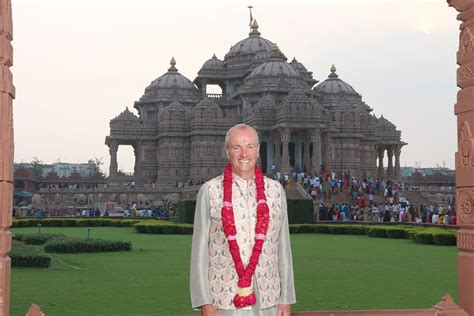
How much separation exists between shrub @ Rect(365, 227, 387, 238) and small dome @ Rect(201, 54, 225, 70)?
116 ft

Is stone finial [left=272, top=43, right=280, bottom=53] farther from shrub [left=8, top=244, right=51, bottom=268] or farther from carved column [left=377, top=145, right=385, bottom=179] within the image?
shrub [left=8, top=244, right=51, bottom=268]

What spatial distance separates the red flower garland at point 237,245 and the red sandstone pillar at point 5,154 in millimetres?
2158

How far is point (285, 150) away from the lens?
42.8m

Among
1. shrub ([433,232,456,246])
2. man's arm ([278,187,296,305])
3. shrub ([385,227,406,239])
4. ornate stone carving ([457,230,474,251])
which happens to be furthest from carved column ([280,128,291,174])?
man's arm ([278,187,296,305])

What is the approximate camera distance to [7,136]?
19.4ft

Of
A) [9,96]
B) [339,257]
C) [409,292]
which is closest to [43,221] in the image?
[339,257]

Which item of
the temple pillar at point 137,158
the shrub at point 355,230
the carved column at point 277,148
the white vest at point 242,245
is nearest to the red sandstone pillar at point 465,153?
the white vest at point 242,245

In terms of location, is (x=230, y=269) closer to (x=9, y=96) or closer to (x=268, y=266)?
(x=268, y=266)

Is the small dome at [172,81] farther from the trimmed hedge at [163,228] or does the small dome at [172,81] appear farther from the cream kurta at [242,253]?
the cream kurta at [242,253]

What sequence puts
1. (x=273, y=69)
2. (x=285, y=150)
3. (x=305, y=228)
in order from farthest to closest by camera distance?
(x=273, y=69) → (x=285, y=150) → (x=305, y=228)

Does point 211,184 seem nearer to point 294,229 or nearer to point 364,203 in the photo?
point 294,229

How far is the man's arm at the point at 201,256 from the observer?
15.4 feet

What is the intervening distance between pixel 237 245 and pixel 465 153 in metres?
2.99

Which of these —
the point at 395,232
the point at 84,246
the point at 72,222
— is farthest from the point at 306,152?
the point at 84,246
